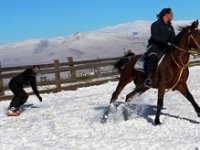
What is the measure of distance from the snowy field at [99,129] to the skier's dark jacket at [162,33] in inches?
65.8

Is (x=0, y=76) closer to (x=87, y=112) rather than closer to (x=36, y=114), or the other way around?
(x=36, y=114)

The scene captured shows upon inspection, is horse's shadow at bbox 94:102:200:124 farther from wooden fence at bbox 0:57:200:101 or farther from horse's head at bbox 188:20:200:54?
wooden fence at bbox 0:57:200:101

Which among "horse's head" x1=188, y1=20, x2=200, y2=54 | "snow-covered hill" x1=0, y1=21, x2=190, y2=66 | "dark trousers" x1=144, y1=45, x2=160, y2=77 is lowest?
"snow-covered hill" x1=0, y1=21, x2=190, y2=66

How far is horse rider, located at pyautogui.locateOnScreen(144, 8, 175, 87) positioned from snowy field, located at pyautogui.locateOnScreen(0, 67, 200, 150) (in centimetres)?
112

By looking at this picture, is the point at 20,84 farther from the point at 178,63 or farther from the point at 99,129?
the point at 178,63

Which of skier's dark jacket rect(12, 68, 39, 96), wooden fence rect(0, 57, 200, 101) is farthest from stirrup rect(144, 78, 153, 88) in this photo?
wooden fence rect(0, 57, 200, 101)

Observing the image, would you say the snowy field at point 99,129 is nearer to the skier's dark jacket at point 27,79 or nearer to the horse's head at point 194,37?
the skier's dark jacket at point 27,79

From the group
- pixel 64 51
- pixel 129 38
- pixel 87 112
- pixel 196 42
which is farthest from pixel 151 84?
pixel 129 38

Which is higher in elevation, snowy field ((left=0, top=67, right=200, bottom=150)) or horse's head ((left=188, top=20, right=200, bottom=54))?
horse's head ((left=188, top=20, right=200, bottom=54))

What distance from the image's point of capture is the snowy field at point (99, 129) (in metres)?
8.77

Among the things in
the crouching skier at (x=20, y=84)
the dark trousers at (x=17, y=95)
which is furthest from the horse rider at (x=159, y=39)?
the dark trousers at (x=17, y=95)

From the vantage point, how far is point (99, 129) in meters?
10.3

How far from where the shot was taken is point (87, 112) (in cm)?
1255

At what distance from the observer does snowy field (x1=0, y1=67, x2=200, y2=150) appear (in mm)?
8773
